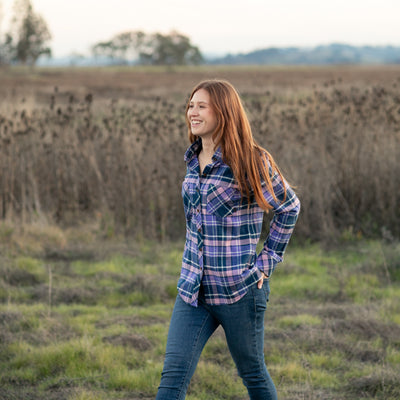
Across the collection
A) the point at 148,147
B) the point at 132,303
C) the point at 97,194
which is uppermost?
the point at 148,147

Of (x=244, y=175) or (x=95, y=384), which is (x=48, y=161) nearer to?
(x=95, y=384)

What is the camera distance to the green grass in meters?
3.88

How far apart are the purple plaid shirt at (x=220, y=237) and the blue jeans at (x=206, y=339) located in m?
0.05

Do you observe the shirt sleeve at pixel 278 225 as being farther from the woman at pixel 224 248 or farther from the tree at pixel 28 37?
the tree at pixel 28 37

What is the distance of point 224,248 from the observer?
2.52 metres

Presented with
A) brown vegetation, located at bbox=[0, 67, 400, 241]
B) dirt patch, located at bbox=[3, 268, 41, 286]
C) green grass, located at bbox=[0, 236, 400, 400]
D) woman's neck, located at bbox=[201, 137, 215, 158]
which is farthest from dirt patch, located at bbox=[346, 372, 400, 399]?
brown vegetation, located at bbox=[0, 67, 400, 241]

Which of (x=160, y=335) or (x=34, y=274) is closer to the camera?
(x=160, y=335)

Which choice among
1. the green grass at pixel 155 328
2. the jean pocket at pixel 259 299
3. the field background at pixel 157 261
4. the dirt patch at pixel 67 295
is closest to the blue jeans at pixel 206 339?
the jean pocket at pixel 259 299

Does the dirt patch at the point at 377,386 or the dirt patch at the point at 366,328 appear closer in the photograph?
the dirt patch at the point at 377,386

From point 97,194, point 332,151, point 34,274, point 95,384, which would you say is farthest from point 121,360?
point 332,151

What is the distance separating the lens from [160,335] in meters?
4.68

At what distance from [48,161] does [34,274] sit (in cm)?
247

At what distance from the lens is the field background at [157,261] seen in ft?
13.2

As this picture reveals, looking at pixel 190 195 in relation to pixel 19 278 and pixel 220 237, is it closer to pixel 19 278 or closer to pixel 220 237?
pixel 220 237
